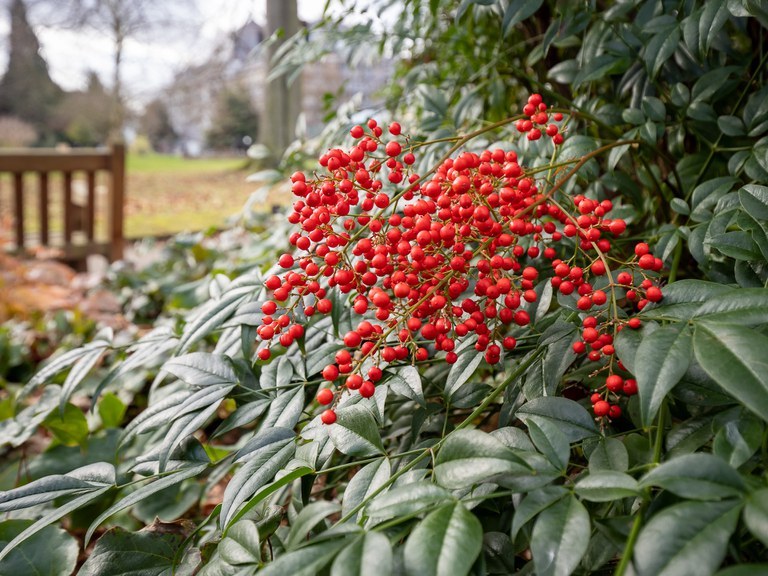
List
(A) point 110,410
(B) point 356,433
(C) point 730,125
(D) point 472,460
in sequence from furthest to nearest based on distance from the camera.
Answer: (A) point 110,410 → (C) point 730,125 → (B) point 356,433 → (D) point 472,460

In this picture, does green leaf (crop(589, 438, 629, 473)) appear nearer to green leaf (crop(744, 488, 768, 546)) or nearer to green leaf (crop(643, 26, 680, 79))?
green leaf (crop(744, 488, 768, 546))

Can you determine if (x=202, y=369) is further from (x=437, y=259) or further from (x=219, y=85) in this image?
(x=219, y=85)

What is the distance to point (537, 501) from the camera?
0.48 m

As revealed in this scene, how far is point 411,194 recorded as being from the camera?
0.72 meters

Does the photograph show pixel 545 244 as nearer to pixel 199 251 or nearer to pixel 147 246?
pixel 199 251

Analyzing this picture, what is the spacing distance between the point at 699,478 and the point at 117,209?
3679 millimetres

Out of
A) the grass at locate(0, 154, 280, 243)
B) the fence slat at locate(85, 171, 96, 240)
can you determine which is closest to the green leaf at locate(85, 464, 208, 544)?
the fence slat at locate(85, 171, 96, 240)

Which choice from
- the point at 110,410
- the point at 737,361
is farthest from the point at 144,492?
the point at 110,410

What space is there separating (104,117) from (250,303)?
8.44 metres

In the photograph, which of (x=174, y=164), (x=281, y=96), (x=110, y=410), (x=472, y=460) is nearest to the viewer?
(x=472, y=460)

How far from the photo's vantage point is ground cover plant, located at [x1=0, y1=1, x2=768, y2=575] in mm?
452

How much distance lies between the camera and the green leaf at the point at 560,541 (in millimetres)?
430

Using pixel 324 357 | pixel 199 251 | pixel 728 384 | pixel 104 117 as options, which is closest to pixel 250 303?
pixel 324 357

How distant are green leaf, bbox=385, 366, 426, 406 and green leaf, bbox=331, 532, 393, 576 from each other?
0.60 ft
